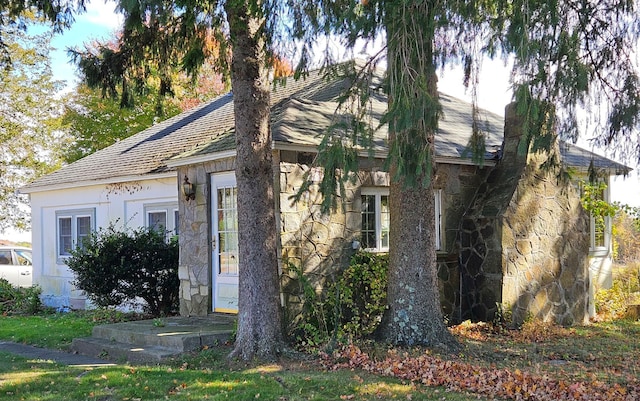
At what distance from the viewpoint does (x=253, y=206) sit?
8406 mm

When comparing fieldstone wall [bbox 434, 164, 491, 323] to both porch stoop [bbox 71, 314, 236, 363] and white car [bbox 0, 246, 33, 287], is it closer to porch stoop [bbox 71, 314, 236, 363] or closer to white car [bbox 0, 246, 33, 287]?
porch stoop [bbox 71, 314, 236, 363]

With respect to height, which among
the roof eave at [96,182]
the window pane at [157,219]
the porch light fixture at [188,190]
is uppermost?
the roof eave at [96,182]

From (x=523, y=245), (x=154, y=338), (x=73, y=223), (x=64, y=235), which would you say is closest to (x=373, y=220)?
(x=523, y=245)

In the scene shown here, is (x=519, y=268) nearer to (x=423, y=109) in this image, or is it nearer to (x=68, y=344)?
(x=423, y=109)

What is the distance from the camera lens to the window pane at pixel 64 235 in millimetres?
16203

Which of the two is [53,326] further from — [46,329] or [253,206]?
[253,206]

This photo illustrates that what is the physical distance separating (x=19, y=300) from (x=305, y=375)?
1127 cm

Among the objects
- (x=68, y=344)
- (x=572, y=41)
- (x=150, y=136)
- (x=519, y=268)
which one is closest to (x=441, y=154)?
(x=519, y=268)

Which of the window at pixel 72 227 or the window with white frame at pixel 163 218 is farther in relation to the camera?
the window at pixel 72 227

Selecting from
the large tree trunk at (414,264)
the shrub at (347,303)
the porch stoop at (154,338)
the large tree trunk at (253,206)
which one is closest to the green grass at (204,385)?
the large tree trunk at (253,206)

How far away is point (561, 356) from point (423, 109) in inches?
171

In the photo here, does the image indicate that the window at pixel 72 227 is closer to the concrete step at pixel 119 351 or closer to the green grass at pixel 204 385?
the concrete step at pixel 119 351

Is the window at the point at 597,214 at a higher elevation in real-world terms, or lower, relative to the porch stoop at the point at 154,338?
higher

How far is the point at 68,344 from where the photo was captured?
Answer: 1022 centimetres
